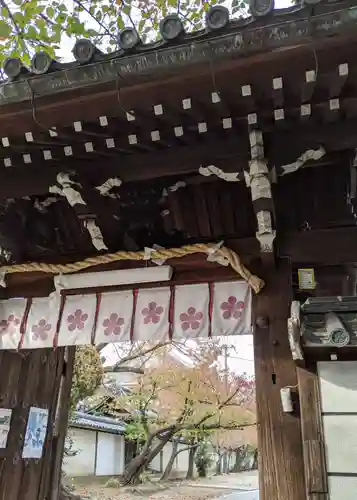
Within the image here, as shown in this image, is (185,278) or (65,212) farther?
(65,212)

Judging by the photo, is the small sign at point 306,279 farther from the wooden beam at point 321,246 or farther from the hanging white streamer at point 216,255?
the hanging white streamer at point 216,255

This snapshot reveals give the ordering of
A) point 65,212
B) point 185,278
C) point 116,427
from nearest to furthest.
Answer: point 185,278, point 65,212, point 116,427

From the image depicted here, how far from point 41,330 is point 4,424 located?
3.56ft

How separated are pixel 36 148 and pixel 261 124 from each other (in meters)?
1.66

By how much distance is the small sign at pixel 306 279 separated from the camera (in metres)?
3.72

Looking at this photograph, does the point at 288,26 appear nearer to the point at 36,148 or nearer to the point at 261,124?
the point at 261,124

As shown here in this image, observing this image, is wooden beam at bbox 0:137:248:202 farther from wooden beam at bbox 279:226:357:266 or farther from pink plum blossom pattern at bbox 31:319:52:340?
pink plum blossom pattern at bbox 31:319:52:340

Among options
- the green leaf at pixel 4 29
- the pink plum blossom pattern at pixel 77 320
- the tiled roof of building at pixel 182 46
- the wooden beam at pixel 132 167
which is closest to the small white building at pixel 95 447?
the pink plum blossom pattern at pixel 77 320

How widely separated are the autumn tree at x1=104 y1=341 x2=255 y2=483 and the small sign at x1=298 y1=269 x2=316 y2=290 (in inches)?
423

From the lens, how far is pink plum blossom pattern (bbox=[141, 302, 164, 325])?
12.9 ft

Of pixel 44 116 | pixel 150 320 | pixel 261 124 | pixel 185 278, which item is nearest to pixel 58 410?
pixel 150 320

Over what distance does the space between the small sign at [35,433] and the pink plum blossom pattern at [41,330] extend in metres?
1.02

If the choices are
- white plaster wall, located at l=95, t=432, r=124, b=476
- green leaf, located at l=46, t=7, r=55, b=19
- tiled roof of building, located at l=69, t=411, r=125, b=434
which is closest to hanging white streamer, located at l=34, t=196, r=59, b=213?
green leaf, located at l=46, t=7, r=55, b=19

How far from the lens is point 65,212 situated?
436 cm
